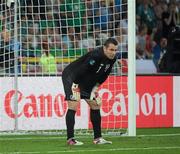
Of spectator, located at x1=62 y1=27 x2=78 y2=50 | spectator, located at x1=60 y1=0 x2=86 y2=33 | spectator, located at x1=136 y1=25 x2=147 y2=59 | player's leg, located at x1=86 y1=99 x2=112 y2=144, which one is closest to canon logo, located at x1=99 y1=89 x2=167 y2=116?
spectator, located at x1=62 y1=27 x2=78 y2=50

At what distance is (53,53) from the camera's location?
16297 millimetres

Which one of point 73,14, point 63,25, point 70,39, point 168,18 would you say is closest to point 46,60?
point 70,39

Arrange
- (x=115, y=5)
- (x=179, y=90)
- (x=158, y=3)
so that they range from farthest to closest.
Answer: (x=158, y=3), (x=179, y=90), (x=115, y=5)

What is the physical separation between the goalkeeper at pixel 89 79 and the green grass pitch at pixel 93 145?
384 millimetres

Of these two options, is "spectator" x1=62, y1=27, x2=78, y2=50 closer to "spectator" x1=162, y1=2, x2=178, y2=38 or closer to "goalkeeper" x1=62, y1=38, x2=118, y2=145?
"goalkeeper" x1=62, y1=38, x2=118, y2=145

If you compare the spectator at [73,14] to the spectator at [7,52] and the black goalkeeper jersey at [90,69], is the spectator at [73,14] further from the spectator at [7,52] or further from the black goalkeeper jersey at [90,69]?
the black goalkeeper jersey at [90,69]

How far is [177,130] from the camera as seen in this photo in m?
15.9

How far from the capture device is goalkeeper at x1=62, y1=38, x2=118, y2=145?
470 inches

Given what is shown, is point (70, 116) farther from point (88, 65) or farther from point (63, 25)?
point (63, 25)

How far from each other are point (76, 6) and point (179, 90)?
137 inches

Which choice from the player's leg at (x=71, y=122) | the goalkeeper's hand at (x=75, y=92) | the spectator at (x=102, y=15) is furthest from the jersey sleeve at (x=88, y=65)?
the spectator at (x=102, y=15)

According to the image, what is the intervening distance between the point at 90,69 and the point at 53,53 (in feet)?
14.3

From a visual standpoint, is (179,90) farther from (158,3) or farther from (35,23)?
(158,3)

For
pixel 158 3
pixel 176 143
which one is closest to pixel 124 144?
pixel 176 143
